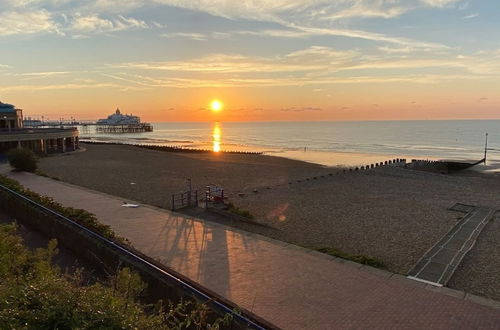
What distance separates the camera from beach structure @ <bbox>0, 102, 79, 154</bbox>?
44.1m

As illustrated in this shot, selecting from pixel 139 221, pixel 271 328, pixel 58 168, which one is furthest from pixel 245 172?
pixel 271 328

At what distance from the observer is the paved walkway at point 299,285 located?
7.98 meters

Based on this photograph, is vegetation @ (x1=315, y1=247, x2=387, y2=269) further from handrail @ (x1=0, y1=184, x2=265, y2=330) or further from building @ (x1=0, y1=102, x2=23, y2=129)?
building @ (x1=0, y1=102, x2=23, y2=129)

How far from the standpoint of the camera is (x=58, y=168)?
1410 inches

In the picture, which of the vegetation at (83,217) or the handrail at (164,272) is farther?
the vegetation at (83,217)

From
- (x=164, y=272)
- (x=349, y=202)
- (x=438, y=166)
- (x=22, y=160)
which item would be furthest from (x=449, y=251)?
(x=438, y=166)

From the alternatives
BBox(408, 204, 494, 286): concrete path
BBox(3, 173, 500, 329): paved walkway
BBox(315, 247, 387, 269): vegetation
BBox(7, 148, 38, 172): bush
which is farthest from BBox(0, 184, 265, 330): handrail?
BBox(7, 148, 38, 172): bush

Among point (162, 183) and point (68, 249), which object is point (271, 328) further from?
point (162, 183)

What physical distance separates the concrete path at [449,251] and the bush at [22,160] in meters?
30.3

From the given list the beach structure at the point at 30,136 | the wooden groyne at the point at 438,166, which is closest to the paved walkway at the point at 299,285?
the beach structure at the point at 30,136

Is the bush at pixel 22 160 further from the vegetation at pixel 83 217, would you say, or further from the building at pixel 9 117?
the building at pixel 9 117

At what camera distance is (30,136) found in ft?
150

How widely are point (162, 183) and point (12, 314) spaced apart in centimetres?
2494

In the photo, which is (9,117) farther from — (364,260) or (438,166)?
(438,166)
